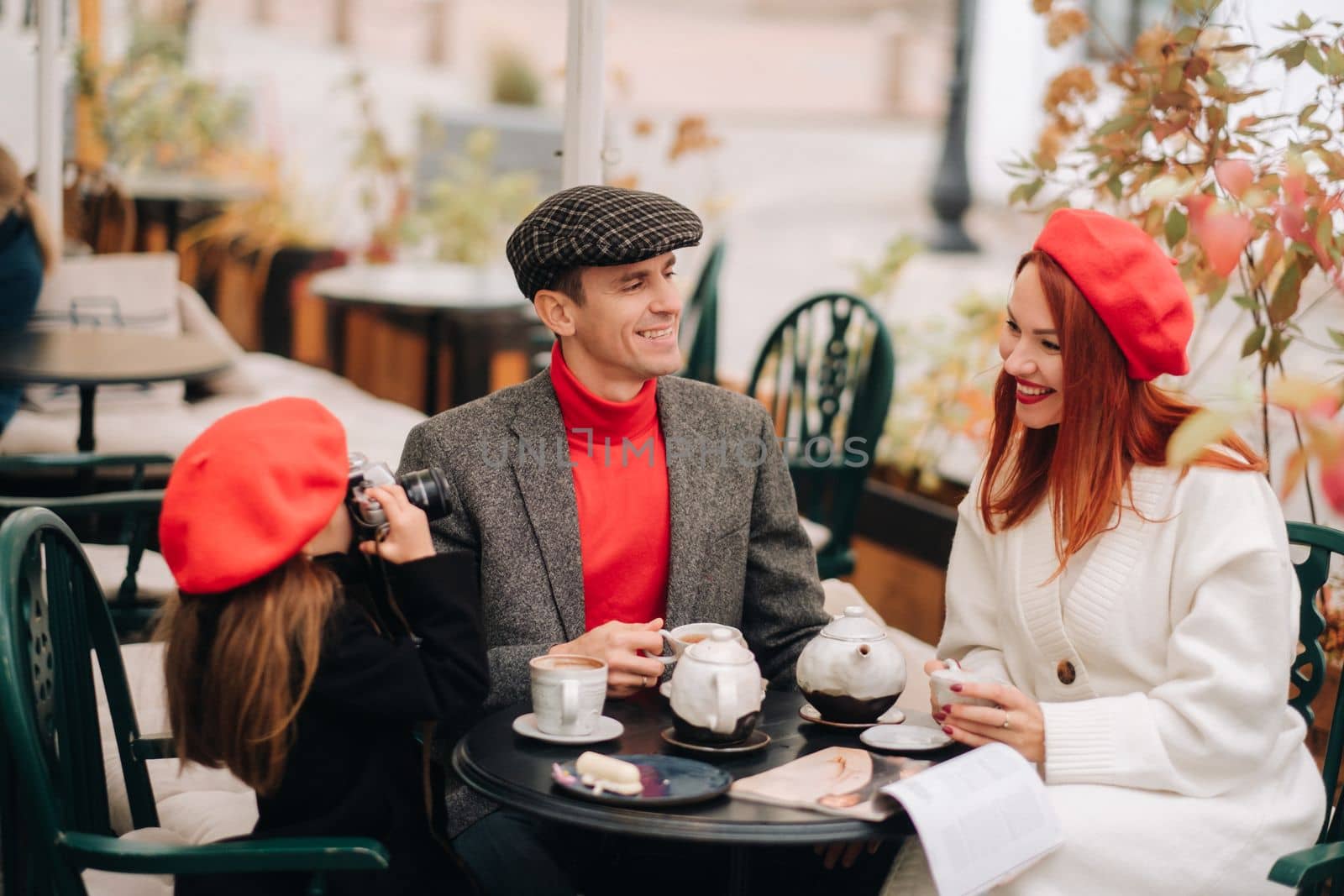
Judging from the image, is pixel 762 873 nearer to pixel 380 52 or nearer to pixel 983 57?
pixel 983 57

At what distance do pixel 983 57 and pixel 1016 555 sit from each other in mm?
5222

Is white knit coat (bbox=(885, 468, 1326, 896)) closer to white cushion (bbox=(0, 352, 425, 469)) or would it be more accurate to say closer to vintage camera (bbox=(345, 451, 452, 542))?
vintage camera (bbox=(345, 451, 452, 542))

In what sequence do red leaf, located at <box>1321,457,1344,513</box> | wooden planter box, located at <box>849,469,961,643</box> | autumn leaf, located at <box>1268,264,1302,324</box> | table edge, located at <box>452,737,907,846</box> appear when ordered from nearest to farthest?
red leaf, located at <box>1321,457,1344,513</box> → table edge, located at <box>452,737,907,846</box> → autumn leaf, located at <box>1268,264,1302,324</box> → wooden planter box, located at <box>849,469,961,643</box>

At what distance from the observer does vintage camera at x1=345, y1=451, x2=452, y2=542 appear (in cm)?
170

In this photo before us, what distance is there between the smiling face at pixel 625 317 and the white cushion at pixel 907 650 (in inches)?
22.3

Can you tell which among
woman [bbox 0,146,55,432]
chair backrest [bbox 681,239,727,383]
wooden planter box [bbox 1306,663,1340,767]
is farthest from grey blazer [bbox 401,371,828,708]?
woman [bbox 0,146,55,432]

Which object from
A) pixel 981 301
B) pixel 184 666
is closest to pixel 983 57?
pixel 981 301

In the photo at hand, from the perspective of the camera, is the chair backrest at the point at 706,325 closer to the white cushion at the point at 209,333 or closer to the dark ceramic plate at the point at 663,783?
the white cushion at the point at 209,333

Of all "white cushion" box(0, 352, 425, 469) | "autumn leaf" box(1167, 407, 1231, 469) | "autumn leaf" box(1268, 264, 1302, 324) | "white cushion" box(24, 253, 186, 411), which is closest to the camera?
"autumn leaf" box(1167, 407, 1231, 469)

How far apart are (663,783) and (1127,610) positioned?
679 mm

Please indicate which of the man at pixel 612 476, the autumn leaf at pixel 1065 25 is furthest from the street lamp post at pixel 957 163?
the man at pixel 612 476

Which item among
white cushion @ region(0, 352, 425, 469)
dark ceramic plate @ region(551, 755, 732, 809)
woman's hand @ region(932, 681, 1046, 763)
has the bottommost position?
white cushion @ region(0, 352, 425, 469)

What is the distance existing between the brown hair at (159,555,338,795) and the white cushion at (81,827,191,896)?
0.21 m

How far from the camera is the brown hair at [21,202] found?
12.2ft
